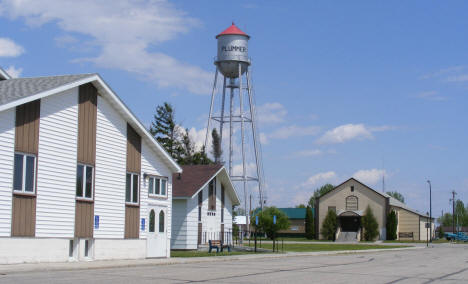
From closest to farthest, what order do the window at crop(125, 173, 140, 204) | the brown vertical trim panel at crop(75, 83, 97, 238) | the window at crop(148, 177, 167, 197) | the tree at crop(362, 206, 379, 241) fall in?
1. the brown vertical trim panel at crop(75, 83, 97, 238)
2. the window at crop(125, 173, 140, 204)
3. the window at crop(148, 177, 167, 197)
4. the tree at crop(362, 206, 379, 241)

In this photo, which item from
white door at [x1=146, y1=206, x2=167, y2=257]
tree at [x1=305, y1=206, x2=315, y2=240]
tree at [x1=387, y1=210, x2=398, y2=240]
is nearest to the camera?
white door at [x1=146, y1=206, x2=167, y2=257]

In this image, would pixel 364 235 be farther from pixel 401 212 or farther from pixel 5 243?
pixel 5 243

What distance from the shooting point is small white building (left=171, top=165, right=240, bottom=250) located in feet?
119

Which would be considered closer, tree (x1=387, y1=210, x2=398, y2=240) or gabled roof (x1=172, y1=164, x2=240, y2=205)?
gabled roof (x1=172, y1=164, x2=240, y2=205)

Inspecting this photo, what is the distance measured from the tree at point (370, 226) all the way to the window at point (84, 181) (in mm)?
56773

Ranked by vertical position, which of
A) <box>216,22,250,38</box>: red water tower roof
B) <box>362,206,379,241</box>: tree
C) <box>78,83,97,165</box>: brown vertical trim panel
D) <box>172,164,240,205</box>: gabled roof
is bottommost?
<box>362,206,379,241</box>: tree

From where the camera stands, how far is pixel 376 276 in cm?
1900

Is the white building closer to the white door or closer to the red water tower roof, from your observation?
the white door

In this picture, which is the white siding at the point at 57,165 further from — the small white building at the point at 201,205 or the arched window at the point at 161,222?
the small white building at the point at 201,205

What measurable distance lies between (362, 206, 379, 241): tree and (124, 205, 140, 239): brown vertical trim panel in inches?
2104

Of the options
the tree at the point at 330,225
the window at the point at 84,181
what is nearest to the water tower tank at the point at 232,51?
the tree at the point at 330,225

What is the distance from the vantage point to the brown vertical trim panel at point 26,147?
68.2 feet

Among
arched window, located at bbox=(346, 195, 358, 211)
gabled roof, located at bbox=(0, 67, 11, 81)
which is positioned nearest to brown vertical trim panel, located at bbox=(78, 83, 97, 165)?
gabled roof, located at bbox=(0, 67, 11, 81)

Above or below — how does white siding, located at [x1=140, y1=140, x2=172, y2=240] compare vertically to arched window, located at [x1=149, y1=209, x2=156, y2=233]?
above
